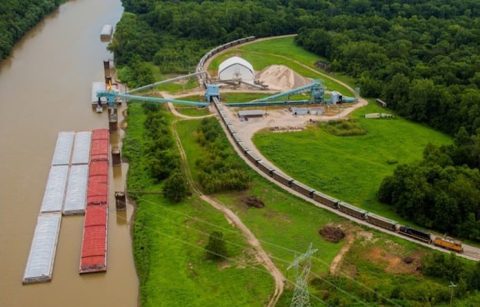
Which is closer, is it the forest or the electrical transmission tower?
the electrical transmission tower

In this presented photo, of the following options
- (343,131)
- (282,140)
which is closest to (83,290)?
(282,140)

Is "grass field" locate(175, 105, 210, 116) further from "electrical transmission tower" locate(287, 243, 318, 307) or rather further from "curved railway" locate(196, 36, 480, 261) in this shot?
"electrical transmission tower" locate(287, 243, 318, 307)

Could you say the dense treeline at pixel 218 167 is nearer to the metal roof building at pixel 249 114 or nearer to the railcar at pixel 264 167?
the railcar at pixel 264 167

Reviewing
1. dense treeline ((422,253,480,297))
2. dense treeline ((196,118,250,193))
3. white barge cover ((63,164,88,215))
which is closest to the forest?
dense treeline ((422,253,480,297))

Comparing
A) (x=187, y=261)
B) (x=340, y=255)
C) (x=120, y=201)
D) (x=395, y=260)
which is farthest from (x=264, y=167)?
(x=395, y=260)

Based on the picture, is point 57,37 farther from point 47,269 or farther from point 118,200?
point 47,269

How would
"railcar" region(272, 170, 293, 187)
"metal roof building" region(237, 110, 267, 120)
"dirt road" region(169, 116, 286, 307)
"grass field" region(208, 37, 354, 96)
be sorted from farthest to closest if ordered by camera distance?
"grass field" region(208, 37, 354, 96) → "metal roof building" region(237, 110, 267, 120) → "railcar" region(272, 170, 293, 187) → "dirt road" region(169, 116, 286, 307)

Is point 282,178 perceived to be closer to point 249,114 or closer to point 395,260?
point 395,260

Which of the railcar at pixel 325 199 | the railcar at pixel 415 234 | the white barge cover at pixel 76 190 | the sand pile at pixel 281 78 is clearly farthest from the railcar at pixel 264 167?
the sand pile at pixel 281 78
